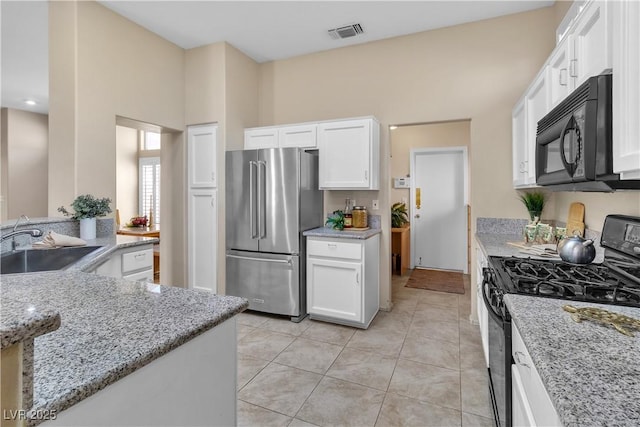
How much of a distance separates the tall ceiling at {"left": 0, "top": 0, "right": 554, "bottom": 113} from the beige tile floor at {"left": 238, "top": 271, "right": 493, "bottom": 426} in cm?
298

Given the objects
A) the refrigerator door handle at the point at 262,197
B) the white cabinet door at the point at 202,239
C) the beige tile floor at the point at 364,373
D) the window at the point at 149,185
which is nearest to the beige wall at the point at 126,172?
the window at the point at 149,185

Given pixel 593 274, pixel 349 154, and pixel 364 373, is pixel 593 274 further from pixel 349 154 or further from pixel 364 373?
pixel 349 154

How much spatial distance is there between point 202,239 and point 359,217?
5.99ft

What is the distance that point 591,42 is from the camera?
1.38 meters

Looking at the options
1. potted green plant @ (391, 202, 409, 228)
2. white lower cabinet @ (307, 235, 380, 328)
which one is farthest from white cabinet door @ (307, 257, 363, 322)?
potted green plant @ (391, 202, 409, 228)

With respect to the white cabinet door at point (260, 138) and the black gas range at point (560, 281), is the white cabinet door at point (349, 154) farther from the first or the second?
the black gas range at point (560, 281)

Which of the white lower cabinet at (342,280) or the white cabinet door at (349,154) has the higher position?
the white cabinet door at (349,154)

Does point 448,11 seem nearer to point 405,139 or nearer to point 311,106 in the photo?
point 311,106

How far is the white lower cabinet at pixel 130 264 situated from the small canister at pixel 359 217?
6.40 feet

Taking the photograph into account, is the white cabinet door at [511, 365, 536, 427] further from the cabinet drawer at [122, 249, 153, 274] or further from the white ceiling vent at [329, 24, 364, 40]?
the white ceiling vent at [329, 24, 364, 40]

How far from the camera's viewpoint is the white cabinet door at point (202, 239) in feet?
12.0

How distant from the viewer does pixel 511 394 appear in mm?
1191

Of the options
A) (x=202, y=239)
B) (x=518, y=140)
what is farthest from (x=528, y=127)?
(x=202, y=239)

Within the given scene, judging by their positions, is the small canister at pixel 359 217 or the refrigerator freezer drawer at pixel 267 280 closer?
the refrigerator freezer drawer at pixel 267 280
